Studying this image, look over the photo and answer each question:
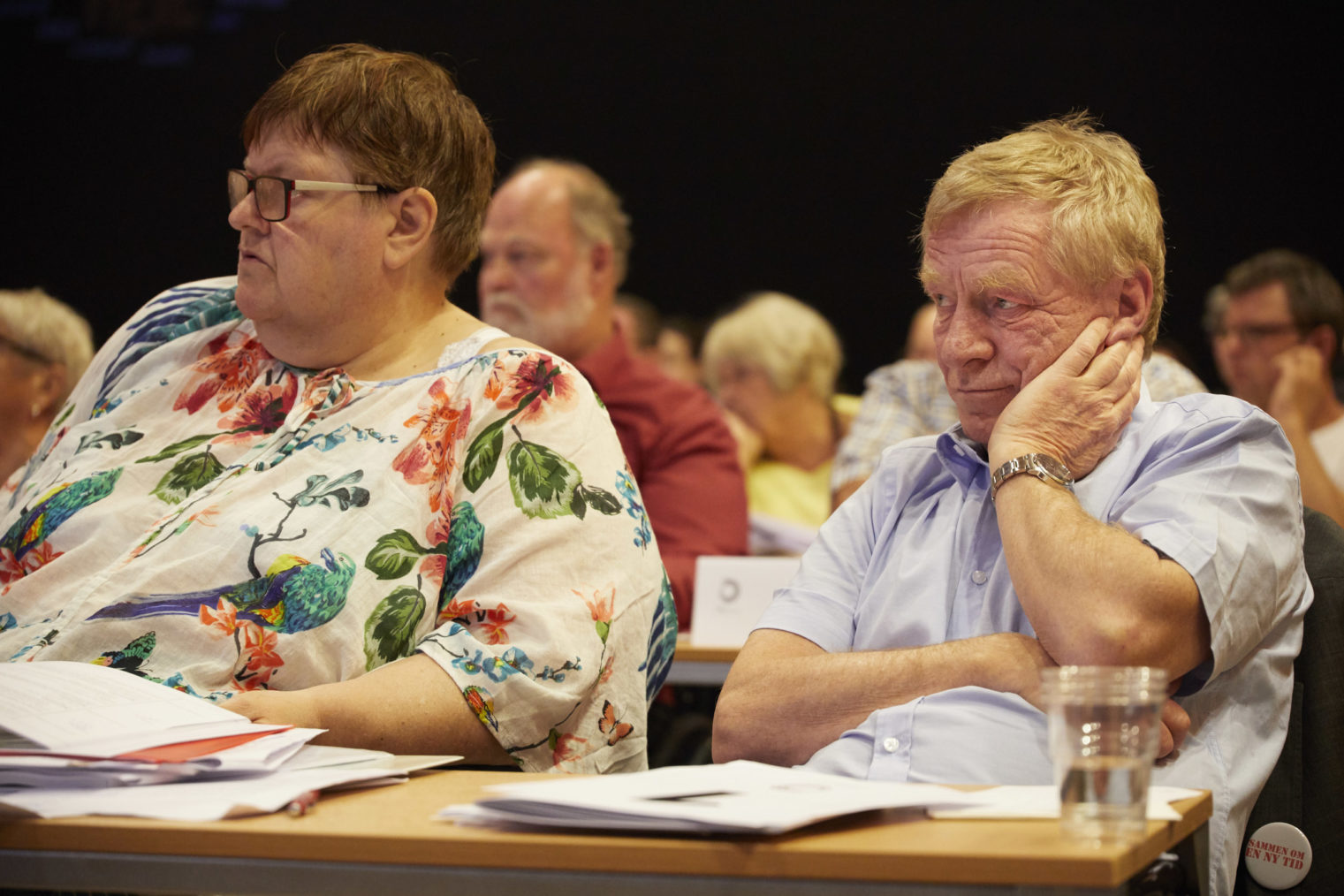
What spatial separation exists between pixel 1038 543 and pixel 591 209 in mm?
2622

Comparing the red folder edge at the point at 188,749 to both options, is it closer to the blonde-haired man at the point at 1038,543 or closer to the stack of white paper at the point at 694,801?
the stack of white paper at the point at 694,801

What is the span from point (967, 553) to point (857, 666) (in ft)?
0.70

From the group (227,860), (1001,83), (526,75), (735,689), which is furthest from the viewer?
(526,75)

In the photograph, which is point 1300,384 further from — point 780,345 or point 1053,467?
point 1053,467

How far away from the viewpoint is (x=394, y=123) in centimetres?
175

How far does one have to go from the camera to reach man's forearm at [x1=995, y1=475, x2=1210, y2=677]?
1.25m

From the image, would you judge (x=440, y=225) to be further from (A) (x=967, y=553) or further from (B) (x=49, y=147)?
(B) (x=49, y=147)

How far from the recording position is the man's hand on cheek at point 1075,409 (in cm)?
144

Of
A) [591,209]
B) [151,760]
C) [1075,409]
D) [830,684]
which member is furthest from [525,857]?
[591,209]

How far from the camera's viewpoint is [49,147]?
5.99 m

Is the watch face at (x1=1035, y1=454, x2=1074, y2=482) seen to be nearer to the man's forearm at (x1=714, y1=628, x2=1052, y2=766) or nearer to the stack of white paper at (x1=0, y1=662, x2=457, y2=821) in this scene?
the man's forearm at (x1=714, y1=628, x2=1052, y2=766)

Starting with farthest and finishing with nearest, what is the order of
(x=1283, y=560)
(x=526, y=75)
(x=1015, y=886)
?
(x=526, y=75), (x=1283, y=560), (x=1015, y=886)

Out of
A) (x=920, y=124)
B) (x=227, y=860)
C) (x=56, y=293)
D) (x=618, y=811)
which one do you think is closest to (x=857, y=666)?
(x=618, y=811)

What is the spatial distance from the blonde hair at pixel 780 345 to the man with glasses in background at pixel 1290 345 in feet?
5.02
